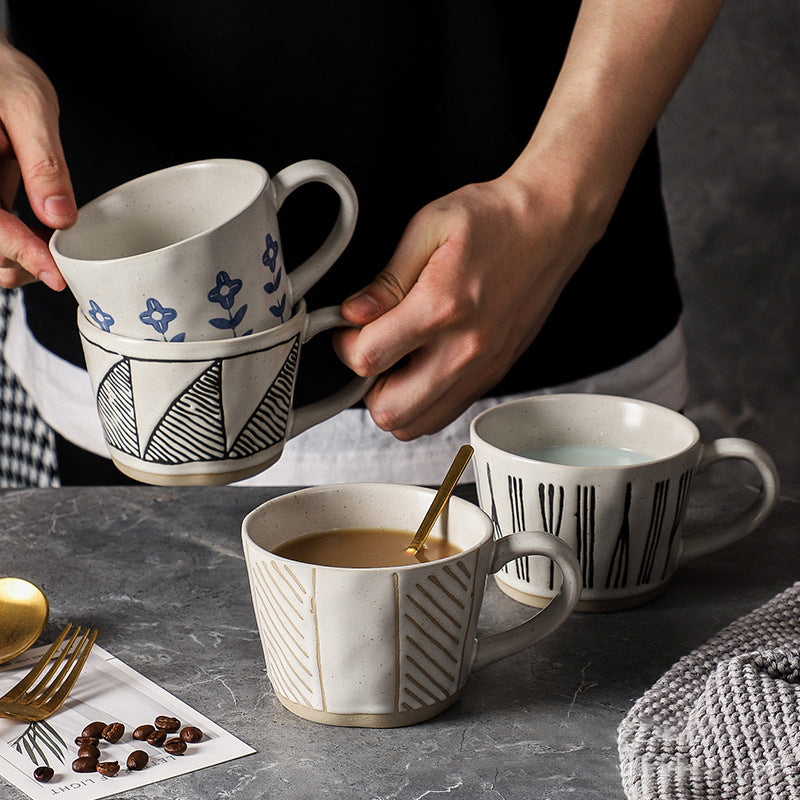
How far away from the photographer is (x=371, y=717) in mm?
633

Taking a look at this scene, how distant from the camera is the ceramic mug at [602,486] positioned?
732 mm

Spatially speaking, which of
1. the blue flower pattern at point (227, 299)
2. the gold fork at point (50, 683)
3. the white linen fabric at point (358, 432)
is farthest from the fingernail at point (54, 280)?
the white linen fabric at point (358, 432)

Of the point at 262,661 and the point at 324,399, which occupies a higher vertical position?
the point at 324,399

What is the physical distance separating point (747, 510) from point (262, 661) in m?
0.35

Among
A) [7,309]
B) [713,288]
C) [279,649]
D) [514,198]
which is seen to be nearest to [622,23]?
[514,198]

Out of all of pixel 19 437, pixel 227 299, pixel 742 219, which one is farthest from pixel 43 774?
pixel 742 219

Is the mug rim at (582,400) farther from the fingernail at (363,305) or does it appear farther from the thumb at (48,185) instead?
the thumb at (48,185)

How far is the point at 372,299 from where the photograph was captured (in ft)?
2.50

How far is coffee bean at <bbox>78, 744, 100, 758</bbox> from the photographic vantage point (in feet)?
1.93

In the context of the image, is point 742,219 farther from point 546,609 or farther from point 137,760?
point 137,760

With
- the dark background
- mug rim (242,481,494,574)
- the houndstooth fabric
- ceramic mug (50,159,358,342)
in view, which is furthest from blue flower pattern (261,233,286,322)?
the dark background

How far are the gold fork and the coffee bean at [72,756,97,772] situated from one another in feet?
0.19

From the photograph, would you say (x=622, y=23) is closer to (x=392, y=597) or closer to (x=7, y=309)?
(x=392, y=597)

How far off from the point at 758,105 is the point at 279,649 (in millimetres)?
1471
